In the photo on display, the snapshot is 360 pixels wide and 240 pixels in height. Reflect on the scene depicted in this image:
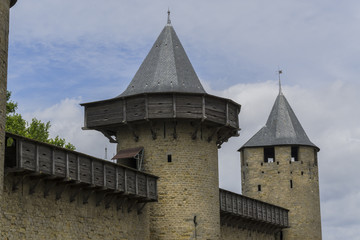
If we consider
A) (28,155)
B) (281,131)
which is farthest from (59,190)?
(281,131)

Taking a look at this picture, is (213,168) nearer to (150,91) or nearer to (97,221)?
(150,91)

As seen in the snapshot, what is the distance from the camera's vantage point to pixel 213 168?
26.4m

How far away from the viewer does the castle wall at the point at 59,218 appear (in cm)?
1789

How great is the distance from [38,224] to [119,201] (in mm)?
4505

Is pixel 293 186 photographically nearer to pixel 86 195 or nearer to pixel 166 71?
pixel 166 71

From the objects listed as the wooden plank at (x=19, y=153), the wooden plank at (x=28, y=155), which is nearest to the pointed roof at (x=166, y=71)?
the wooden plank at (x=28, y=155)

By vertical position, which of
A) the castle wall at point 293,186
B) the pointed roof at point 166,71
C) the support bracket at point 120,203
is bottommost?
the support bracket at point 120,203

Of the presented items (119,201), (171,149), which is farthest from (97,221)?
(171,149)

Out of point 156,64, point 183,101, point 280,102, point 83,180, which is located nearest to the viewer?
point 83,180

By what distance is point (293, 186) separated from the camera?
3984 cm

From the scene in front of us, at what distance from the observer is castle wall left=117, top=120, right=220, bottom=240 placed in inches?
986

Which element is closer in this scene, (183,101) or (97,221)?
(97,221)

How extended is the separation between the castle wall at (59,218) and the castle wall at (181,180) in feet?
3.65

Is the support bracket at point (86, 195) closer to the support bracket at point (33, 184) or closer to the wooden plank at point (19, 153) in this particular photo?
the support bracket at point (33, 184)
